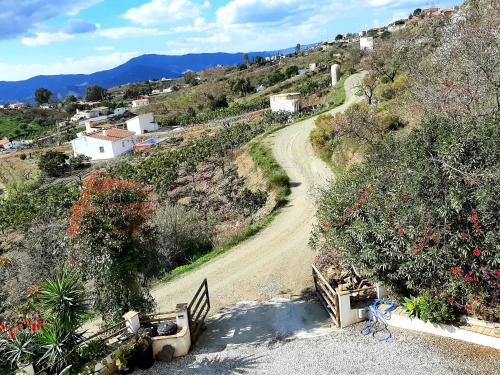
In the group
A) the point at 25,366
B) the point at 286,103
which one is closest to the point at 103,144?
the point at 286,103

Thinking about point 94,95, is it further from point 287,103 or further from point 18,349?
point 18,349

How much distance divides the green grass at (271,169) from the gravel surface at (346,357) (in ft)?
39.6

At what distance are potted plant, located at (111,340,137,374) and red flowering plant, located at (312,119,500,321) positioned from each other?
4868 millimetres

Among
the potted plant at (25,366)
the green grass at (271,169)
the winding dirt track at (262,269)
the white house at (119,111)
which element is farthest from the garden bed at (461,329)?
the white house at (119,111)

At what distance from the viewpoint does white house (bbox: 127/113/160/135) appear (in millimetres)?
79062

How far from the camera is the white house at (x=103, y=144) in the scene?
2557 inches

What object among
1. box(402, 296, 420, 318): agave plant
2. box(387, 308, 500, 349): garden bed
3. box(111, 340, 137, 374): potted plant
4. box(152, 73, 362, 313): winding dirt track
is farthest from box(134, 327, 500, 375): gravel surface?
box(152, 73, 362, 313): winding dirt track

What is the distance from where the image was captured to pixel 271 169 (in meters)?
27.0

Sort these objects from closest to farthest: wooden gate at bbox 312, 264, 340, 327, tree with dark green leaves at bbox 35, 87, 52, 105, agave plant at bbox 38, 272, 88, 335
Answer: agave plant at bbox 38, 272, 88, 335
wooden gate at bbox 312, 264, 340, 327
tree with dark green leaves at bbox 35, 87, 52, 105

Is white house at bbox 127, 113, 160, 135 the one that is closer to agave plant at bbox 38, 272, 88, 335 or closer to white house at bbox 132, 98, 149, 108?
white house at bbox 132, 98, 149, 108

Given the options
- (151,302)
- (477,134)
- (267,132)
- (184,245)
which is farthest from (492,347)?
(267,132)

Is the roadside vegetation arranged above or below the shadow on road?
above

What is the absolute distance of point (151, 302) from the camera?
1088cm

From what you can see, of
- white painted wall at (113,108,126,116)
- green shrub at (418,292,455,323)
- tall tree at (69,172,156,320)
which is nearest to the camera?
green shrub at (418,292,455,323)
